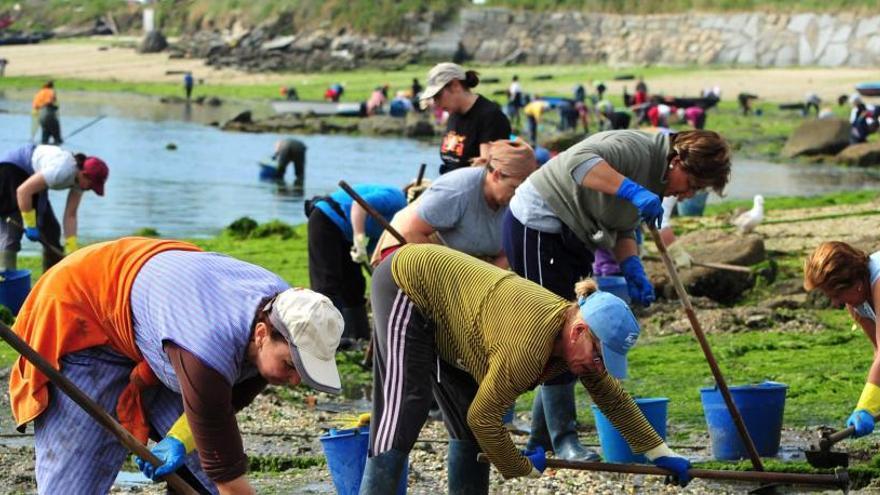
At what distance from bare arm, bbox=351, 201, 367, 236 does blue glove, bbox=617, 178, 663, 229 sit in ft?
10.2

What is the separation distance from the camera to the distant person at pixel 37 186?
1176 cm

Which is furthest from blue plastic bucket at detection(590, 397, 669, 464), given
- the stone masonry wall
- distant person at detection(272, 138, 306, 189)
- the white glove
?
the stone masonry wall

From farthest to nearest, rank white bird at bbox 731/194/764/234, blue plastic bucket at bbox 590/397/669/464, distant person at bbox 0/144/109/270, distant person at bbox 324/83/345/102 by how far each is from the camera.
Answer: distant person at bbox 324/83/345/102, white bird at bbox 731/194/764/234, distant person at bbox 0/144/109/270, blue plastic bucket at bbox 590/397/669/464

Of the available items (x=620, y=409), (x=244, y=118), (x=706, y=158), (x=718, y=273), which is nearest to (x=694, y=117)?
(x=244, y=118)

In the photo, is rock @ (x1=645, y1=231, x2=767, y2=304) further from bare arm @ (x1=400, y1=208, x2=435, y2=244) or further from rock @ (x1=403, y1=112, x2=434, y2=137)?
rock @ (x1=403, y1=112, x2=434, y2=137)

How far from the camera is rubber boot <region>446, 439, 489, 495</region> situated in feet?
20.1

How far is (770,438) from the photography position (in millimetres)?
7840

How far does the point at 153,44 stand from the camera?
256 ft

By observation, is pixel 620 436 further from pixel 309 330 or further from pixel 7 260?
pixel 7 260

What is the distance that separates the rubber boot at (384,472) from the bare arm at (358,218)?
423 cm

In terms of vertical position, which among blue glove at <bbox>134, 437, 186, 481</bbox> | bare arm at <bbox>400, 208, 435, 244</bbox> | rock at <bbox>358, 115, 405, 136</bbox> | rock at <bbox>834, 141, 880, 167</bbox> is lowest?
rock at <bbox>358, 115, 405, 136</bbox>

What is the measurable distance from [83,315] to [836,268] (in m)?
3.21

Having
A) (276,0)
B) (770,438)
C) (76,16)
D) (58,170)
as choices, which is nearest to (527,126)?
(58,170)

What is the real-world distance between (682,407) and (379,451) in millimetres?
3847
